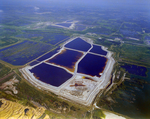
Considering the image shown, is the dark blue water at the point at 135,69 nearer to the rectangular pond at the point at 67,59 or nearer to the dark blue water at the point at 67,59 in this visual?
the rectangular pond at the point at 67,59

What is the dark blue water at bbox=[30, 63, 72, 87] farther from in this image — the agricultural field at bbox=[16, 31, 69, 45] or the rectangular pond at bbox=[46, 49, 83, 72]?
the agricultural field at bbox=[16, 31, 69, 45]

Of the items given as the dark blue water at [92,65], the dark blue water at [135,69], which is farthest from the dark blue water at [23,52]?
the dark blue water at [135,69]

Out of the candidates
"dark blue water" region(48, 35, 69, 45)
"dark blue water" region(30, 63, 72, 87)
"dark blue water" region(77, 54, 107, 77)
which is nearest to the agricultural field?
"dark blue water" region(48, 35, 69, 45)

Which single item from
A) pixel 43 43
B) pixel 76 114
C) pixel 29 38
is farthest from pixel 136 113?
pixel 29 38

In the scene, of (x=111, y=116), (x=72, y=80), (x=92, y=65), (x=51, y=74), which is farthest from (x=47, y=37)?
(x=111, y=116)

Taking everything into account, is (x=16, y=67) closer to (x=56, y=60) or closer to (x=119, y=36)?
(x=56, y=60)

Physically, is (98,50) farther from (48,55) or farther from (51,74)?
(51,74)
